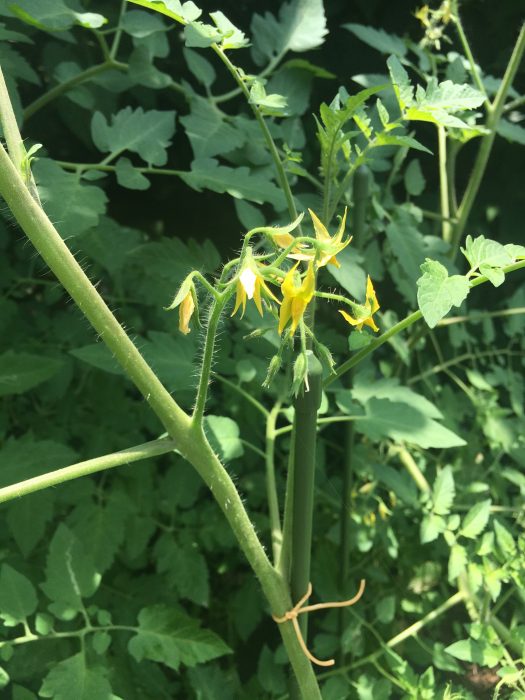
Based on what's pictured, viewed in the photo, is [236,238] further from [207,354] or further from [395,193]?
[207,354]

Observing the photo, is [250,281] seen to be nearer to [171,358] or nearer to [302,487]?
[302,487]

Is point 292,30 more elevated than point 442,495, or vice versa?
point 292,30

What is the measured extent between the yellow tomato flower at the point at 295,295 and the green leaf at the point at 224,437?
498 millimetres

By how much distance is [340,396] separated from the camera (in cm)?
122

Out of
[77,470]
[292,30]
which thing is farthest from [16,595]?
[292,30]

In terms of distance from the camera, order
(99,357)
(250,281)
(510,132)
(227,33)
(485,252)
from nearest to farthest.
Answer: (250,281), (485,252), (227,33), (99,357), (510,132)

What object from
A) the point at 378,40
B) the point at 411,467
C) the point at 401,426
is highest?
the point at 378,40

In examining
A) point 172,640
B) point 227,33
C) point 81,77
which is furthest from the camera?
point 81,77

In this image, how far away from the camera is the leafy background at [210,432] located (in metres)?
1.15

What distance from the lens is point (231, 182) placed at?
1.24m

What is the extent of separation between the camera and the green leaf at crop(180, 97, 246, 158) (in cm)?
128

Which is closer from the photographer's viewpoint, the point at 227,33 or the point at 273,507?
the point at 227,33

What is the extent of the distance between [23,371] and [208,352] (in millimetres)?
534

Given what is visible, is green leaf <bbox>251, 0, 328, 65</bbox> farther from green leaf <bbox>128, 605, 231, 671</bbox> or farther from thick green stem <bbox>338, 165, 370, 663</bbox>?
green leaf <bbox>128, 605, 231, 671</bbox>
